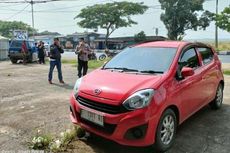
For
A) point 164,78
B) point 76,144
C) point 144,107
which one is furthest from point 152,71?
point 76,144

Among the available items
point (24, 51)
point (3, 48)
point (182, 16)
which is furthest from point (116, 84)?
point (182, 16)

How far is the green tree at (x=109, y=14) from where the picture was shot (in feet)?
175

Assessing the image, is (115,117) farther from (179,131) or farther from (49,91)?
(49,91)

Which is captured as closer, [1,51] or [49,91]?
[49,91]

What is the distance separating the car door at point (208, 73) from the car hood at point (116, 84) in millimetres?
1700

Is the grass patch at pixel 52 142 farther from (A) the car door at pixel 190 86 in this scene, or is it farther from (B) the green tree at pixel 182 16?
(B) the green tree at pixel 182 16

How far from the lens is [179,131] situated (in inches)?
208

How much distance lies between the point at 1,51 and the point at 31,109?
23.5m

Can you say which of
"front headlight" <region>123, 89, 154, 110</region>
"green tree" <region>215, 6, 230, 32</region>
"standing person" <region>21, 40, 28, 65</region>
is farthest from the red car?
"standing person" <region>21, 40, 28, 65</region>

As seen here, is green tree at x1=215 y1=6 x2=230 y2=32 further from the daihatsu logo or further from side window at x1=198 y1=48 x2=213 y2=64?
the daihatsu logo

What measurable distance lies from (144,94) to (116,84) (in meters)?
0.49

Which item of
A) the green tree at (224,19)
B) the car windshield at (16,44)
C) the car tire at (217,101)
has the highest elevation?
the green tree at (224,19)

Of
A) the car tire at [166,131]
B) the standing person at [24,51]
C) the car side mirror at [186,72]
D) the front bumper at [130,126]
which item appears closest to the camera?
the front bumper at [130,126]

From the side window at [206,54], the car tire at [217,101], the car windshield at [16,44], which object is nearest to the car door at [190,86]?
the side window at [206,54]
